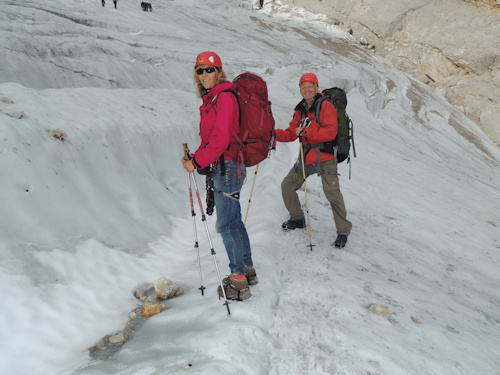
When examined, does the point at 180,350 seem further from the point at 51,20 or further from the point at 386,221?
the point at 51,20

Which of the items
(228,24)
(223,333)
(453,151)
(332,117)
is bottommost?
(453,151)

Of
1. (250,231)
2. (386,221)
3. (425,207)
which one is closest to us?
(250,231)

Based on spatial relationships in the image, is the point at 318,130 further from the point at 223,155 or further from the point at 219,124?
the point at 219,124

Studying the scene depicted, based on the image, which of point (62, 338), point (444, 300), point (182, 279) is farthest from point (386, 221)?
point (62, 338)

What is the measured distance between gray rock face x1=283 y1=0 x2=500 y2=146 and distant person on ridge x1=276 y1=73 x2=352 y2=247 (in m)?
39.3

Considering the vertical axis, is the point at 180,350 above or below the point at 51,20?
below

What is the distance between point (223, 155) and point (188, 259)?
2.73m

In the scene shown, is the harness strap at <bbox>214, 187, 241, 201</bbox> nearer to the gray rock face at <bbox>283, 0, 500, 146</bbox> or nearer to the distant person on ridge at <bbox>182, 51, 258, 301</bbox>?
the distant person on ridge at <bbox>182, 51, 258, 301</bbox>

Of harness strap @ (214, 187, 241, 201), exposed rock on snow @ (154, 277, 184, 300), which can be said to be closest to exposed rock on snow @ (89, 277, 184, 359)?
exposed rock on snow @ (154, 277, 184, 300)

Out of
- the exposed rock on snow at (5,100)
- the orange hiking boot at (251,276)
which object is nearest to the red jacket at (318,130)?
the orange hiking boot at (251,276)

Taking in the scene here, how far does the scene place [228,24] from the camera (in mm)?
42750

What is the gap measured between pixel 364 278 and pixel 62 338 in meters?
4.04

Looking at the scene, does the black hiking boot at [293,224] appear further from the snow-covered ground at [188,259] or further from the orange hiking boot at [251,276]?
the orange hiking boot at [251,276]

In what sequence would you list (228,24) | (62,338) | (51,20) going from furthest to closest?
(228,24) < (51,20) < (62,338)
